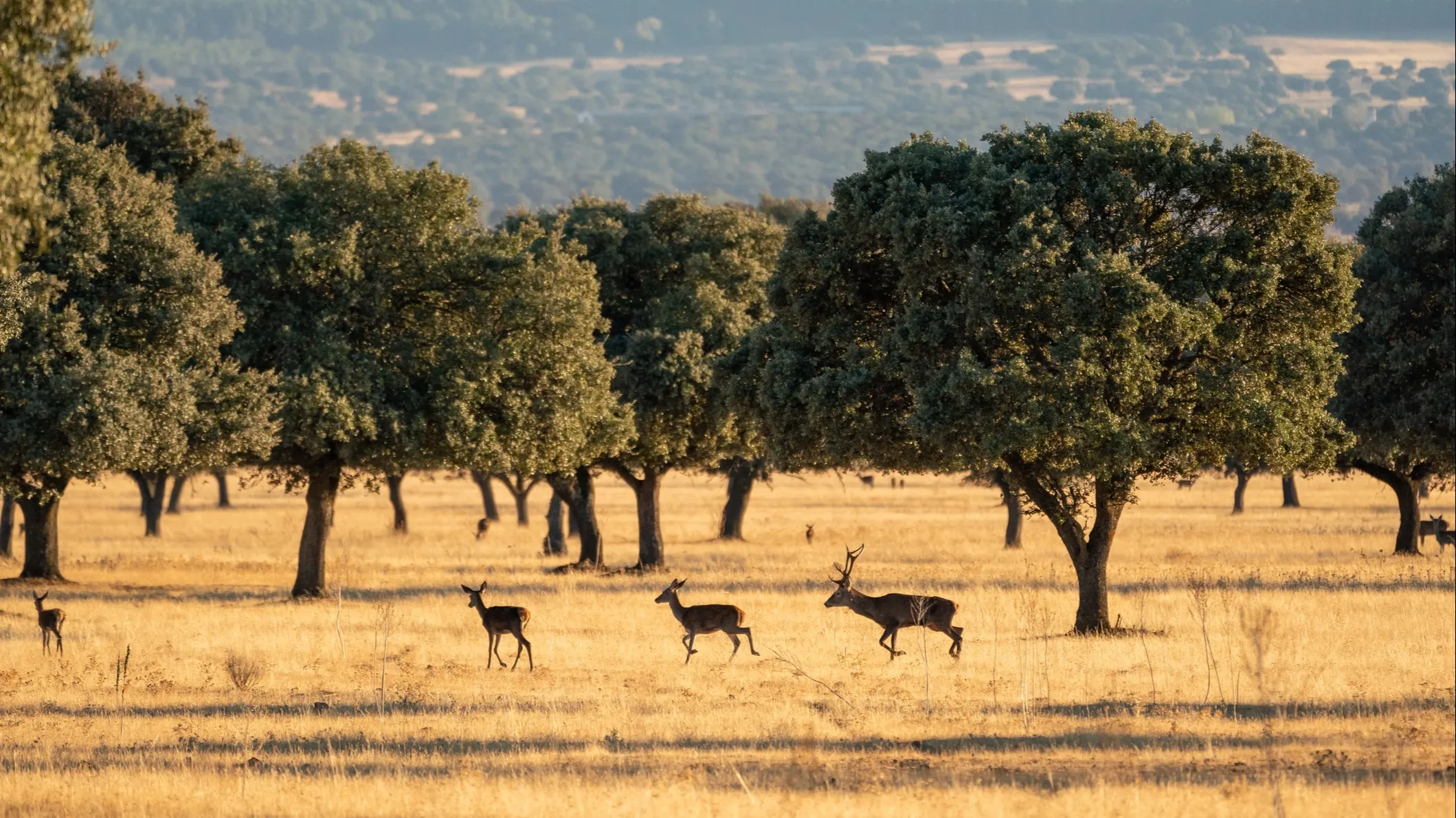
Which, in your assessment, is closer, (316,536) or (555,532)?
(316,536)

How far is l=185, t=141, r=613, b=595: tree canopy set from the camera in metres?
35.3

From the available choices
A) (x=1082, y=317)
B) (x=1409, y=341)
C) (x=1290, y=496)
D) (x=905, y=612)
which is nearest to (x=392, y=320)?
(x=905, y=612)

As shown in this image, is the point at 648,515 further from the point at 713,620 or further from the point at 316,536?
the point at 713,620

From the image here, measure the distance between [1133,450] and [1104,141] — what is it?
5147 mm

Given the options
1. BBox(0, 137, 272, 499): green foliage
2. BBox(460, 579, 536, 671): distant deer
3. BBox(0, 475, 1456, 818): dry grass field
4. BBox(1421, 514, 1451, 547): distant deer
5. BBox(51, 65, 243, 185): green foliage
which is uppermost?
BBox(51, 65, 243, 185): green foliage

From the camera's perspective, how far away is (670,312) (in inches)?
1737

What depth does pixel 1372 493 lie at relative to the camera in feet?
284

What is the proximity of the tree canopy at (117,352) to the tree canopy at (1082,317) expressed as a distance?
489 inches

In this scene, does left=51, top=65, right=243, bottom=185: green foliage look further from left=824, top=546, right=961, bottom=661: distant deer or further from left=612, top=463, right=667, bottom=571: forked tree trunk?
left=824, top=546, right=961, bottom=661: distant deer

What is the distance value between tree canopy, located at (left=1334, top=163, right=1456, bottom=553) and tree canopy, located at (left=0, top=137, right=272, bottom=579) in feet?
87.3

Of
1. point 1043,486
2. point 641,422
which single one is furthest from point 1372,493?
point 1043,486

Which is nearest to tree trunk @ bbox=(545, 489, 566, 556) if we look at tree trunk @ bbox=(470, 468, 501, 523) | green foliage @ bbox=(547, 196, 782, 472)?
green foliage @ bbox=(547, 196, 782, 472)

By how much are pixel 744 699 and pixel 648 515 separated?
972 inches

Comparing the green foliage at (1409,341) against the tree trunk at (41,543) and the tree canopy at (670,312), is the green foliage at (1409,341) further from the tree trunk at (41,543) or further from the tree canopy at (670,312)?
the tree trunk at (41,543)
